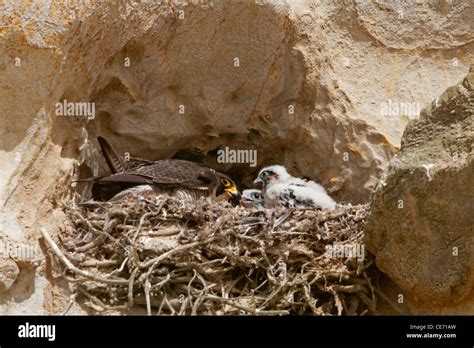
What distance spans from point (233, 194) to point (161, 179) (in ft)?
3.13

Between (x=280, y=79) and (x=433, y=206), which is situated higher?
(x=280, y=79)

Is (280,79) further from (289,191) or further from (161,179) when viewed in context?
(161,179)

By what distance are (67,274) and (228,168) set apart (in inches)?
117

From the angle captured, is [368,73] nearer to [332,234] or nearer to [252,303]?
[332,234]

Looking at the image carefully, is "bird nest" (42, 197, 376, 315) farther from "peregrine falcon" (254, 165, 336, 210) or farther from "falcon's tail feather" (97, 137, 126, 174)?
"falcon's tail feather" (97, 137, 126, 174)

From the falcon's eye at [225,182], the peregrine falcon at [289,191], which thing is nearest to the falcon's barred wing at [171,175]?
the falcon's eye at [225,182]

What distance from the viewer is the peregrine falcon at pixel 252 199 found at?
10945mm

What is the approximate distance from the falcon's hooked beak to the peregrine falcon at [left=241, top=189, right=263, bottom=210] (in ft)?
0.29

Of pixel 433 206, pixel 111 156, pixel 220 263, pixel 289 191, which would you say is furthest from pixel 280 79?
pixel 433 206

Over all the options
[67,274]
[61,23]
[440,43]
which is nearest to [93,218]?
[67,274]

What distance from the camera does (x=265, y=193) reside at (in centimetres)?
1088

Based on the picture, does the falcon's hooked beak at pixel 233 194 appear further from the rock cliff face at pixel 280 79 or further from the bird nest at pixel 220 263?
the bird nest at pixel 220 263

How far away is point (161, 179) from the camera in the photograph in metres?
10.6
